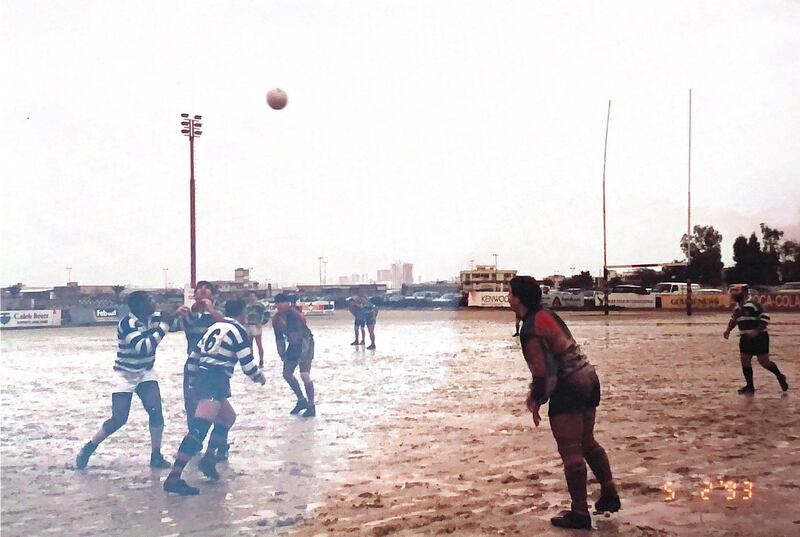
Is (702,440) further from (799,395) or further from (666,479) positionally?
(799,395)

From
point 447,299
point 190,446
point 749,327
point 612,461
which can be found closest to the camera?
point 190,446

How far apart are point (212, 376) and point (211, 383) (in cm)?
4

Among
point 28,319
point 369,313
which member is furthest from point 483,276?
point 28,319

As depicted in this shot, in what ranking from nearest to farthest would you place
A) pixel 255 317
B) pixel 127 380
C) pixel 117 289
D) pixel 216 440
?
pixel 127 380 < pixel 216 440 < pixel 117 289 < pixel 255 317

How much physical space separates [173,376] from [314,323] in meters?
8.64

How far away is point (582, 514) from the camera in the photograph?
3457 mm

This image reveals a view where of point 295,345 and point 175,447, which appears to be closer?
point 175,447

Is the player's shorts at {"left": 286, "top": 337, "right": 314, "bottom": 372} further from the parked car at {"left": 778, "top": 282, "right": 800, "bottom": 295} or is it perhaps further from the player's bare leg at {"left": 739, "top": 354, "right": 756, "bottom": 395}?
the parked car at {"left": 778, "top": 282, "right": 800, "bottom": 295}

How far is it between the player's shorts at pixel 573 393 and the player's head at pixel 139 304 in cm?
236

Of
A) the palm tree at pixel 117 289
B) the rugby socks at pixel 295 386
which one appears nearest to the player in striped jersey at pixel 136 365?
the palm tree at pixel 117 289

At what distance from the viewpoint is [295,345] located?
21.7 ft

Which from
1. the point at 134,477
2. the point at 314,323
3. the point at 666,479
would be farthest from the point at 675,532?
the point at 314,323

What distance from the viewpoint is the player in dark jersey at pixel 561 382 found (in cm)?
331

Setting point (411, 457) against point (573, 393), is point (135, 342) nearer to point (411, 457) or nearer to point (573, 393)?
point (411, 457)
